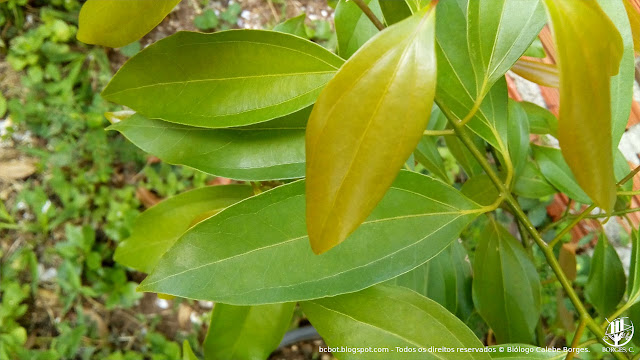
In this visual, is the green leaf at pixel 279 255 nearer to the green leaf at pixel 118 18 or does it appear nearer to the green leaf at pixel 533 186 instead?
the green leaf at pixel 118 18

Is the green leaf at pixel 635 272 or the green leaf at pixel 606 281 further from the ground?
the green leaf at pixel 635 272

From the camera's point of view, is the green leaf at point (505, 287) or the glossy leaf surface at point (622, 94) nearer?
the glossy leaf surface at point (622, 94)

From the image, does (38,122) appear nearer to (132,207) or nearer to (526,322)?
(132,207)

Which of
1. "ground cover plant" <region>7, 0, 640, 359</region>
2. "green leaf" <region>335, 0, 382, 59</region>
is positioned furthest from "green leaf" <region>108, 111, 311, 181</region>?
"green leaf" <region>335, 0, 382, 59</region>

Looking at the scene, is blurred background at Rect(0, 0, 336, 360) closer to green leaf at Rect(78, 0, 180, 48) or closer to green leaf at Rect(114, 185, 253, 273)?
green leaf at Rect(114, 185, 253, 273)

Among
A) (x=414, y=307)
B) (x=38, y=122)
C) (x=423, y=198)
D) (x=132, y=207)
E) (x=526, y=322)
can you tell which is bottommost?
(x=132, y=207)

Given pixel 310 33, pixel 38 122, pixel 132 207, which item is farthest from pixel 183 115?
pixel 38 122

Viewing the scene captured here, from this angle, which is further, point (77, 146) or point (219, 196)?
point (77, 146)

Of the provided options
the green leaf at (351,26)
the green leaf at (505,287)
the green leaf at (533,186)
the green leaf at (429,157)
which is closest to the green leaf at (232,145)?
the green leaf at (351,26)
